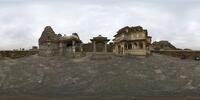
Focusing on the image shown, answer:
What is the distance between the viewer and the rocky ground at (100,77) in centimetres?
4134

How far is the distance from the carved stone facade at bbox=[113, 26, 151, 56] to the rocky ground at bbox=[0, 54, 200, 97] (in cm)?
573

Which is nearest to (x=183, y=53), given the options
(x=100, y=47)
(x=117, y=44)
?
(x=117, y=44)

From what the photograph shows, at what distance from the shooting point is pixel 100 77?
153 feet

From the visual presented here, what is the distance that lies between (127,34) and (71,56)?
492 inches

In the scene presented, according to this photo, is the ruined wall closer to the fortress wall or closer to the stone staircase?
the stone staircase

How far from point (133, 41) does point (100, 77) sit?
20938mm

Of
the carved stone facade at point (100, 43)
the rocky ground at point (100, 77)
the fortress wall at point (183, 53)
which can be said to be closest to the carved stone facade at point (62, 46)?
the carved stone facade at point (100, 43)

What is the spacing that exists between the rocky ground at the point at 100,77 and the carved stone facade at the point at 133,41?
5.73 metres

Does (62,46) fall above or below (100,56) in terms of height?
above

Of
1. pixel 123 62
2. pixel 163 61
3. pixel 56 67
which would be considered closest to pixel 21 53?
pixel 56 67

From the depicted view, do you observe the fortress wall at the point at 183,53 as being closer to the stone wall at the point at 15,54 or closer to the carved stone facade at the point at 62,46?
the carved stone facade at the point at 62,46

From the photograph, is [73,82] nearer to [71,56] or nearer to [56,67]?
[56,67]

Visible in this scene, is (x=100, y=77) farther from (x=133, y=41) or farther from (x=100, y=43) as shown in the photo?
(x=100, y=43)

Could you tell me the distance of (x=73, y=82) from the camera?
4512cm
